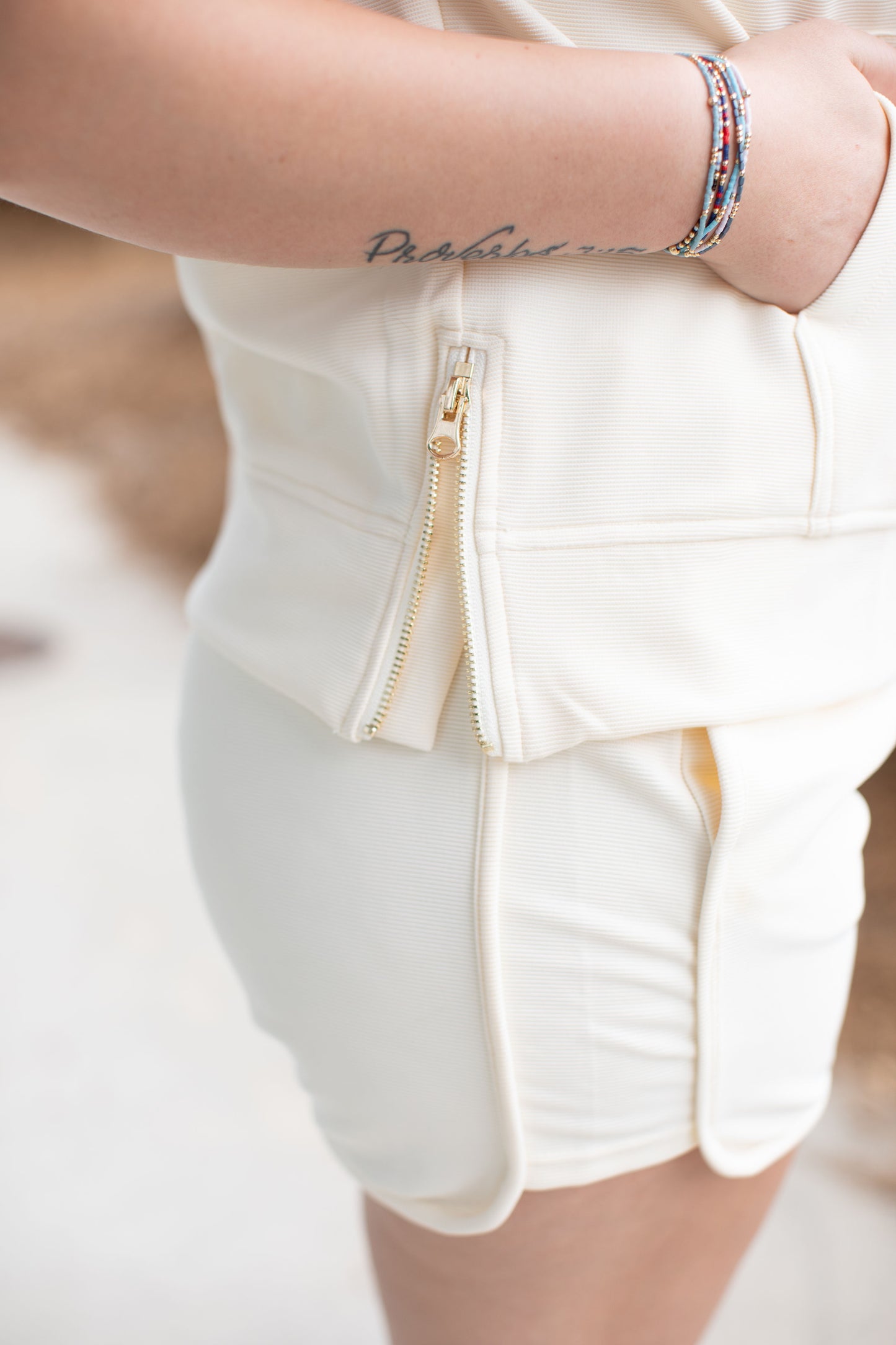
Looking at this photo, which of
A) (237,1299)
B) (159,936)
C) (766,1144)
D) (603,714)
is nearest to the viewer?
(603,714)

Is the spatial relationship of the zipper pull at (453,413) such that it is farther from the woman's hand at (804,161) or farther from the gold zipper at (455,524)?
the woman's hand at (804,161)

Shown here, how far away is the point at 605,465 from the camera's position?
0.47 meters

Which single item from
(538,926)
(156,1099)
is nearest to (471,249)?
(538,926)

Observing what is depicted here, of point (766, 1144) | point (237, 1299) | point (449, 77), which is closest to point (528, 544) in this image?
point (449, 77)

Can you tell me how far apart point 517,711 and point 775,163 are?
9.0 inches

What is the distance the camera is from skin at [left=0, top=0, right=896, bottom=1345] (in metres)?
0.37

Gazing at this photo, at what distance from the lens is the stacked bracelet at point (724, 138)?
16.9 inches

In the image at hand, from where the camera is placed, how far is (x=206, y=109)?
0.37m

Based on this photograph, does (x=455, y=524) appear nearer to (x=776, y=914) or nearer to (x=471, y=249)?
(x=471, y=249)

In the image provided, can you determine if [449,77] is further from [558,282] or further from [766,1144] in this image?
[766,1144]

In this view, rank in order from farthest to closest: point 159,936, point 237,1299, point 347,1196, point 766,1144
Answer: point 159,936
point 347,1196
point 237,1299
point 766,1144

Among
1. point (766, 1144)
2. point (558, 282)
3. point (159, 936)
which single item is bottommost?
point (159, 936)

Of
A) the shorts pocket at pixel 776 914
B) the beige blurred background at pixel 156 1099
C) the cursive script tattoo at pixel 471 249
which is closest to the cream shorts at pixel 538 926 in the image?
the shorts pocket at pixel 776 914

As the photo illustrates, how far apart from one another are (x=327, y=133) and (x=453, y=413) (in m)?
0.11
